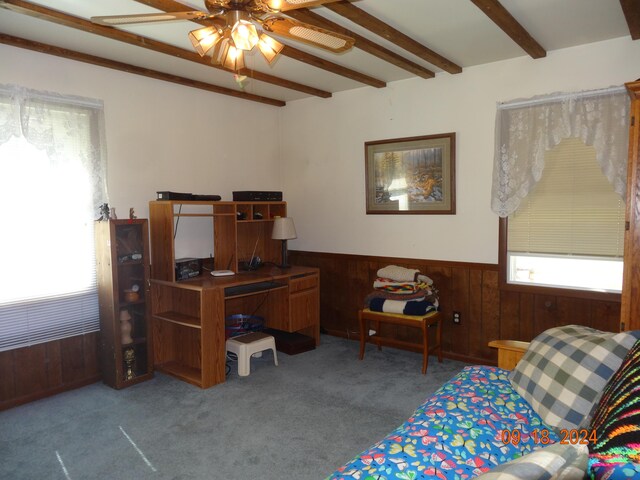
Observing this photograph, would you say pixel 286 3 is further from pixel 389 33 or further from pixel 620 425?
pixel 620 425

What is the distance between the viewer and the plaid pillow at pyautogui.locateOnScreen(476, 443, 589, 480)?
1.02 m

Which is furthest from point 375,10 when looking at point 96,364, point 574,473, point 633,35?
point 96,364

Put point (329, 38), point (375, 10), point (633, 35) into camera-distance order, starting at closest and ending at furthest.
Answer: point (329, 38), point (375, 10), point (633, 35)

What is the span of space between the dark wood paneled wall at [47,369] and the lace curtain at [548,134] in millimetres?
3520

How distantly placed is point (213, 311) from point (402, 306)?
1569 mm

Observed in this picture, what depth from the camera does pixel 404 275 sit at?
4.02 metres

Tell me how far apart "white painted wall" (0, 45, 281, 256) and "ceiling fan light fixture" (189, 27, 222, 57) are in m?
1.85

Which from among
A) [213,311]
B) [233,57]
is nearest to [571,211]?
[233,57]

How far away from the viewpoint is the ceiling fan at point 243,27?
184 centimetres

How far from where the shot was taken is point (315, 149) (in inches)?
195

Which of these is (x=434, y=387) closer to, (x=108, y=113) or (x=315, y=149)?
(x=315, y=149)

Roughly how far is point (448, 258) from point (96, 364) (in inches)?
123

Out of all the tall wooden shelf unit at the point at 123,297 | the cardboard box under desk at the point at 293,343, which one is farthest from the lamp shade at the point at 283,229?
the tall wooden shelf unit at the point at 123,297

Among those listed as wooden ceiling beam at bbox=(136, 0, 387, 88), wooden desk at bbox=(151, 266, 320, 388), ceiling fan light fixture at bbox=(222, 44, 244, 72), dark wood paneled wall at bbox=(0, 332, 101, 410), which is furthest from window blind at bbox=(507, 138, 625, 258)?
dark wood paneled wall at bbox=(0, 332, 101, 410)
